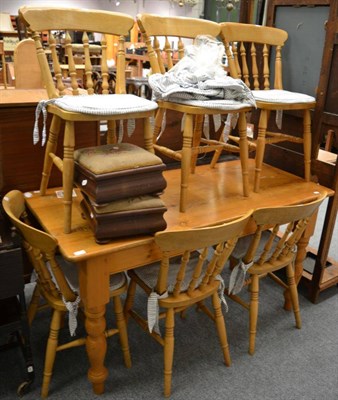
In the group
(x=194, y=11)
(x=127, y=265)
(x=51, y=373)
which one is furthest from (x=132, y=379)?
(x=194, y=11)

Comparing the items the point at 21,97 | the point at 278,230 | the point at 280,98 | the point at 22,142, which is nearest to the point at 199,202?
the point at 278,230

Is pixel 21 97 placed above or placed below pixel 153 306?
above

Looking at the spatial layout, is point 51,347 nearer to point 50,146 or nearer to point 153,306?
point 153,306

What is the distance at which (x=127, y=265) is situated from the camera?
1556mm

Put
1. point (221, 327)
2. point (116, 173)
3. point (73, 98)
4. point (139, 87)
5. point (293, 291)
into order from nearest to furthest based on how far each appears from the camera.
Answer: point (116, 173) < point (73, 98) < point (221, 327) < point (293, 291) < point (139, 87)

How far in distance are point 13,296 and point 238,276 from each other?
98 centimetres

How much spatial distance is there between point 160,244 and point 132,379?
0.69 metres

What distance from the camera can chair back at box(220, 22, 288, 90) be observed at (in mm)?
2072

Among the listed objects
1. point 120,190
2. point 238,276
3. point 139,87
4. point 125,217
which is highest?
point 139,87

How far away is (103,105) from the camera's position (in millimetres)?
1442

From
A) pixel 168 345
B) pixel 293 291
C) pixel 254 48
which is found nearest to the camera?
pixel 168 345

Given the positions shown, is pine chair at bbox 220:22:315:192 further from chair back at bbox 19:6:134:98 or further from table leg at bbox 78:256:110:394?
table leg at bbox 78:256:110:394

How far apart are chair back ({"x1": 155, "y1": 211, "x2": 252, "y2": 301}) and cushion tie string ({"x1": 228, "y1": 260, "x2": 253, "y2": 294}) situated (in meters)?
0.18

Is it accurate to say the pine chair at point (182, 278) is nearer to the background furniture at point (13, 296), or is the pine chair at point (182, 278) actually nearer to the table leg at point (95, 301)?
the table leg at point (95, 301)
